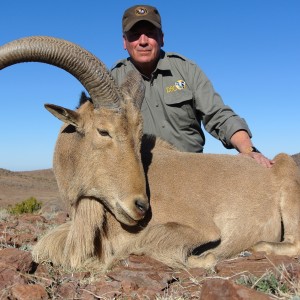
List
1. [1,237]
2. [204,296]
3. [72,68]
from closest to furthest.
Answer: [204,296] → [72,68] → [1,237]

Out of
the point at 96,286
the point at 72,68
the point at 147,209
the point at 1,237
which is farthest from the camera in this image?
the point at 1,237

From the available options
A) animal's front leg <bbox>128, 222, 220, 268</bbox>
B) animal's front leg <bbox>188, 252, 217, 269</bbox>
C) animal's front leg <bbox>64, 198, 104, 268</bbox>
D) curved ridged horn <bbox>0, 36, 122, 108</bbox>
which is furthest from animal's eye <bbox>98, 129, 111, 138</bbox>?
animal's front leg <bbox>188, 252, 217, 269</bbox>

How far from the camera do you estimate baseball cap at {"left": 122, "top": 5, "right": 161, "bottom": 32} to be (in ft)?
22.0

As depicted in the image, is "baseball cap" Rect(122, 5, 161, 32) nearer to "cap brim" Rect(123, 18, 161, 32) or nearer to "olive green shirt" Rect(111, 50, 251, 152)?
"cap brim" Rect(123, 18, 161, 32)

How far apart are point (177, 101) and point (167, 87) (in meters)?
0.27

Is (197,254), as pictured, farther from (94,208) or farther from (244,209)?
(94,208)

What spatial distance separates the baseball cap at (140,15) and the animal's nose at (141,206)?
3.28 meters

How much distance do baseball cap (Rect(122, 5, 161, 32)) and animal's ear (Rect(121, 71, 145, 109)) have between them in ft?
4.92

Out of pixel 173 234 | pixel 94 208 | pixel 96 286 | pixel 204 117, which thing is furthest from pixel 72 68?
pixel 204 117

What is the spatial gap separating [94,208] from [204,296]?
2.04m

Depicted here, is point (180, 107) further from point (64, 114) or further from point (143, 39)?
point (64, 114)

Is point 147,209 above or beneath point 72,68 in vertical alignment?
beneath

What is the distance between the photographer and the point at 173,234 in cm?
445

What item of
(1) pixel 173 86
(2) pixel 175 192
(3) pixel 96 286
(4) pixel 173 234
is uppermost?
(1) pixel 173 86
